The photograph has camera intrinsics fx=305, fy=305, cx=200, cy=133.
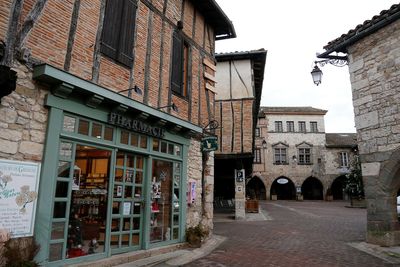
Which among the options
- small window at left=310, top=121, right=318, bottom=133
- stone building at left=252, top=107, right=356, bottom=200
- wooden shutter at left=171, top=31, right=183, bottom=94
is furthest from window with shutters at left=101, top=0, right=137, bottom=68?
small window at left=310, top=121, right=318, bottom=133

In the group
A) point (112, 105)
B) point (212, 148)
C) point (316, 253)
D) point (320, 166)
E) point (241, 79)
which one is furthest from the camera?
point (320, 166)

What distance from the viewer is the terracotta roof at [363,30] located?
6.93 metres

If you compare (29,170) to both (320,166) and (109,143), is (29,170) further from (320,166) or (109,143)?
(320,166)

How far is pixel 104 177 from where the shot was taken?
513cm

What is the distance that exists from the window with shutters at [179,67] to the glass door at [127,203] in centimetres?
197

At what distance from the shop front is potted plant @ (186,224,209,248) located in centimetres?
19

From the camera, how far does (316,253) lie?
6.30m

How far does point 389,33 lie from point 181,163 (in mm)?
5776

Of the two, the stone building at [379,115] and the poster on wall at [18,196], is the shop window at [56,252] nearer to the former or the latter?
the poster on wall at [18,196]

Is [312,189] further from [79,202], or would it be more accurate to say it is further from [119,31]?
[79,202]

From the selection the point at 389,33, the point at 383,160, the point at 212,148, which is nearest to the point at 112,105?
the point at 212,148

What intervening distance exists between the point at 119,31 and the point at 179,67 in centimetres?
193

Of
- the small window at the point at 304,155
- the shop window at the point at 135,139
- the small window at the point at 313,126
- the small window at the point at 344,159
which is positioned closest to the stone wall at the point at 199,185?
the shop window at the point at 135,139

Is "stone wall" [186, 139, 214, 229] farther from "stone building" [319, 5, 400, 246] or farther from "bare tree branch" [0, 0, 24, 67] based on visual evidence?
"bare tree branch" [0, 0, 24, 67]
